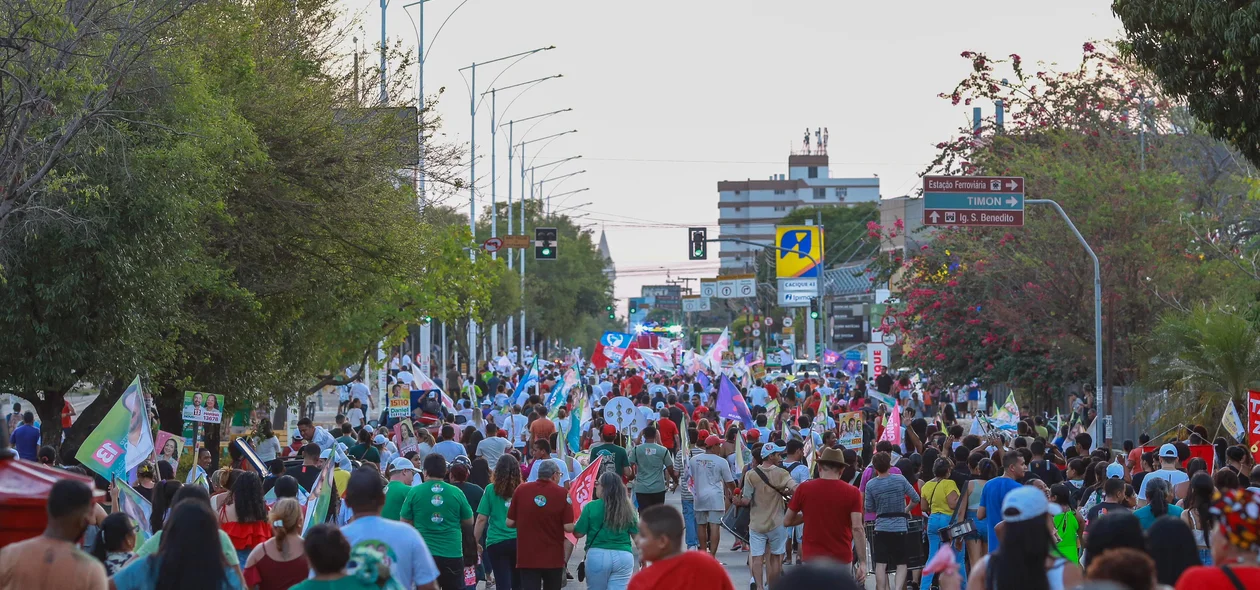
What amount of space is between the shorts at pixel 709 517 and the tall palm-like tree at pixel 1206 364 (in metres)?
9.95

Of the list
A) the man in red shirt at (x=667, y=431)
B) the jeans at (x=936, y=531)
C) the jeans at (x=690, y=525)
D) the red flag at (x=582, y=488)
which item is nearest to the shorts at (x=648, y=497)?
the jeans at (x=690, y=525)

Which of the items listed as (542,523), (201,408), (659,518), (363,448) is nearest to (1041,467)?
(542,523)

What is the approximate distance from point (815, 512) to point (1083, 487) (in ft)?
12.2

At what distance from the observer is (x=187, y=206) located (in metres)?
17.0

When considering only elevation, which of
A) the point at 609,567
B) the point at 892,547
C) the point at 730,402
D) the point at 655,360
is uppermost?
the point at 655,360

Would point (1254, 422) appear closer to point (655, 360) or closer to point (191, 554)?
point (191, 554)

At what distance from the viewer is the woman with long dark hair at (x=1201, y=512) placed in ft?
31.8

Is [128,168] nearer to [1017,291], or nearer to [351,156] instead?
[351,156]

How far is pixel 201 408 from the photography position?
17938 millimetres

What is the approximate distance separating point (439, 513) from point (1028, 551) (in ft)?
16.2

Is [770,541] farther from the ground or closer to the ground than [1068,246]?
closer to the ground

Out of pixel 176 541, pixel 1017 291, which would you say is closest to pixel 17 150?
pixel 176 541

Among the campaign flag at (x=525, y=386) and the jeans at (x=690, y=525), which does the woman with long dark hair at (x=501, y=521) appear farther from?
the campaign flag at (x=525, y=386)

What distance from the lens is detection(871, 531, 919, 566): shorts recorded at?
12742mm
